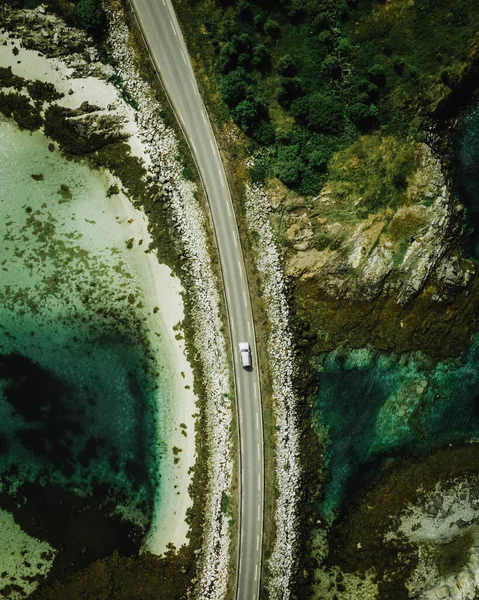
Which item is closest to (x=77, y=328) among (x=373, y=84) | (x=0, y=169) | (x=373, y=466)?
(x=0, y=169)

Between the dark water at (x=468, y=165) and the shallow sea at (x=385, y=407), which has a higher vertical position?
the dark water at (x=468, y=165)

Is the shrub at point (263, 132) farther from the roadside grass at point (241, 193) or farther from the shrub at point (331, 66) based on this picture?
the shrub at point (331, 66)

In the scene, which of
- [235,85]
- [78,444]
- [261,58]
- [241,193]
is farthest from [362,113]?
[78,444]

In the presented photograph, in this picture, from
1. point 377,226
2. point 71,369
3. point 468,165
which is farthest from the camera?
point 71,369

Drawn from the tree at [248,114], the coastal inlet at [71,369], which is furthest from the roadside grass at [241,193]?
the coastal inlet at [71,369]

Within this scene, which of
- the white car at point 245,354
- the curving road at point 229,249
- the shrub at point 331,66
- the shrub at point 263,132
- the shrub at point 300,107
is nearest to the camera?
the shrub at point 331,66

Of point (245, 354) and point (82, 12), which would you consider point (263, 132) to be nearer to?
point (82, 12)
